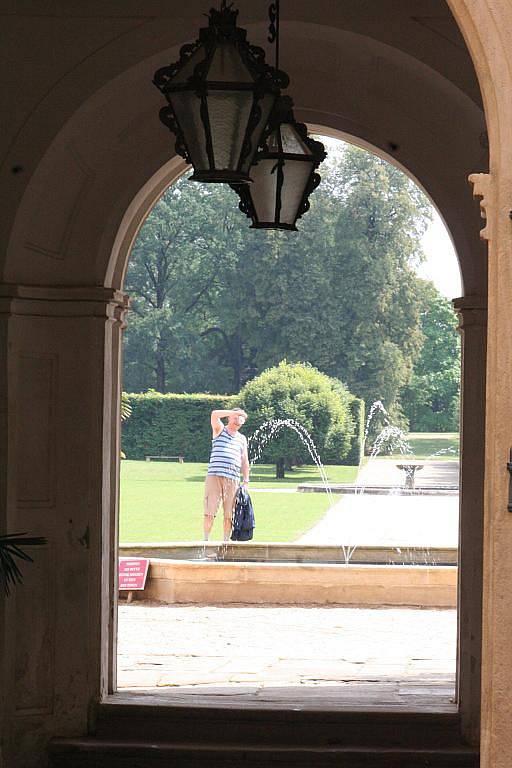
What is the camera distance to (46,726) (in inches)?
279

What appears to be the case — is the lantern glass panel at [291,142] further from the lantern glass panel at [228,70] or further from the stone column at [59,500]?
the stone column at [59,500]

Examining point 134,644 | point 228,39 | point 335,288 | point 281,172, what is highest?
point 335,288

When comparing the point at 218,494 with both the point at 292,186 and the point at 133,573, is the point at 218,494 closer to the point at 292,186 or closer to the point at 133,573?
the point at 133,573

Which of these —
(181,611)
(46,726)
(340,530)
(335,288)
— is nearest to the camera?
(46,726)

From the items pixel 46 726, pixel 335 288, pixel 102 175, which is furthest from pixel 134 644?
pixel 335 288

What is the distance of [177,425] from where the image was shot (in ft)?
114

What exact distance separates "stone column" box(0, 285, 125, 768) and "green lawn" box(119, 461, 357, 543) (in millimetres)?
10361

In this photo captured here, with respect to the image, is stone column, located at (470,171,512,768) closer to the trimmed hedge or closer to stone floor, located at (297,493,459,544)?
stone floor, located at (297,493,459,544)

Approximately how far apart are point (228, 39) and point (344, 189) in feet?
120

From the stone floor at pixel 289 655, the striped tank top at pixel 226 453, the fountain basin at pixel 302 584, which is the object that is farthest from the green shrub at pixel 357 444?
the stone floor at pixel 289 655

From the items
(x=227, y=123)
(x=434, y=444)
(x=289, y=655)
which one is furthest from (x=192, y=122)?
(x=434, y=444)

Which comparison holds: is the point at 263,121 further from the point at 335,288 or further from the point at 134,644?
the point at 335,288

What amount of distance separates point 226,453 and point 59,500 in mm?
8773

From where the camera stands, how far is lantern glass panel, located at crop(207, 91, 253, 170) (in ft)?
14.5
